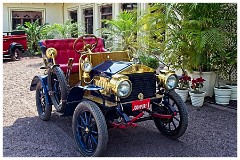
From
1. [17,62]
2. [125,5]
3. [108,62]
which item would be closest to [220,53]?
[108,62]

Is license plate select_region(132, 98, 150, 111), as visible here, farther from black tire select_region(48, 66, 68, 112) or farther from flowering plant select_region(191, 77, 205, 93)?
flowering plant select_region(191, 77, 205, 93)

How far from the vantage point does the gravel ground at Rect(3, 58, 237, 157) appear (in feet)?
11.4

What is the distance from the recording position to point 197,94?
5398 mm

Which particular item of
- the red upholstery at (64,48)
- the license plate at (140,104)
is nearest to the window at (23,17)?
the red upholstery at (64,48)

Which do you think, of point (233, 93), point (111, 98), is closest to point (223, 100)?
point (233, 93)

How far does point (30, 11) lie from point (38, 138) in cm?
1299

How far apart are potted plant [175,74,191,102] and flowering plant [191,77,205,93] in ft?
0.41

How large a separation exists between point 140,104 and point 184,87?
2.55m

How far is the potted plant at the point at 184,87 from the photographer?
556 cm

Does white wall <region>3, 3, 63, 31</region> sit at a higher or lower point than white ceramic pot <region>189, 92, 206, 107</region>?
higher

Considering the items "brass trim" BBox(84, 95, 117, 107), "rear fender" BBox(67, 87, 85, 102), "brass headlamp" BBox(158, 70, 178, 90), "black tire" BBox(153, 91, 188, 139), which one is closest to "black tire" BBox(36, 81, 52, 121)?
"rear fender" BBox(67, 87, 85, 102)

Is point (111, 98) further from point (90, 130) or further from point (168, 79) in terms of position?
point (168, 79)

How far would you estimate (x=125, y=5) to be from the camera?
37.1 ft

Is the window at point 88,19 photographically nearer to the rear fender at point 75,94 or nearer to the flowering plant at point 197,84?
the flowering plant at point 197,84
